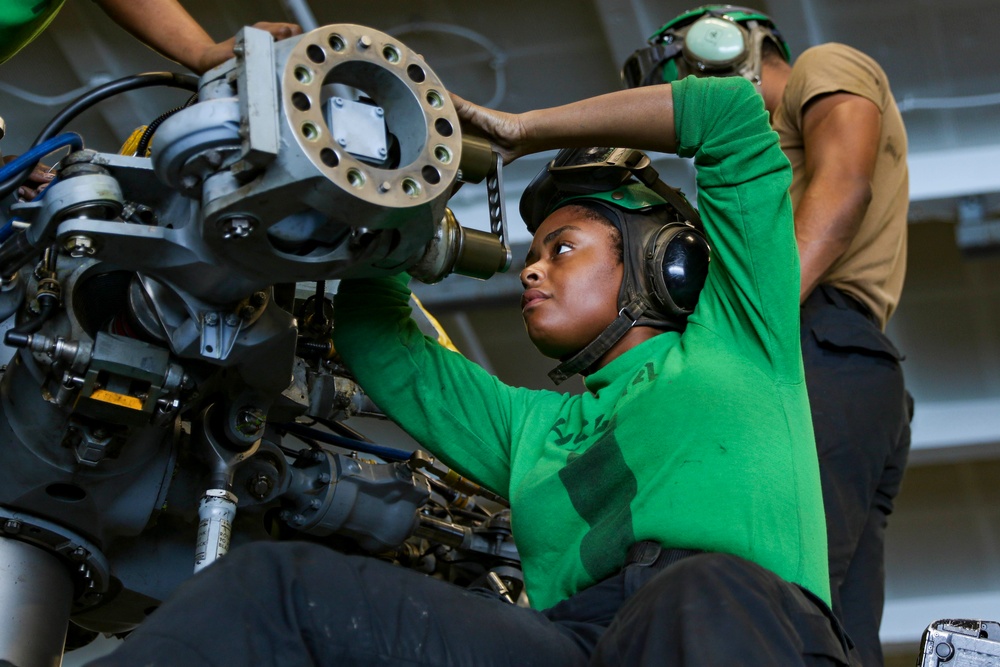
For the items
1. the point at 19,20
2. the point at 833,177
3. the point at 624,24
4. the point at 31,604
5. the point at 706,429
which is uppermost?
the point at 624,24

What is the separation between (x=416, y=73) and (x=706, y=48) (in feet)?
5.66

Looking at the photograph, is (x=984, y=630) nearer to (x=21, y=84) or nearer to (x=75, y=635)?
(x=75, y=635)

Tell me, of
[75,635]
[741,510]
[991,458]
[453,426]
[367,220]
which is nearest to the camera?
[367,220]

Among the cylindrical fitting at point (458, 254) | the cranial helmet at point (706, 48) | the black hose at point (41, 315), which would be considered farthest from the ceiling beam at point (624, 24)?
the black hose at point (41, 315)

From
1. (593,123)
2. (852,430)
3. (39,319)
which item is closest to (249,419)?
(39,319)

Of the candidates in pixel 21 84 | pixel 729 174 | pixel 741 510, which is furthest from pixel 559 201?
pixel 21 84

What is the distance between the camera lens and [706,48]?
10.6ft

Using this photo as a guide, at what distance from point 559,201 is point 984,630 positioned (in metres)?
1.01

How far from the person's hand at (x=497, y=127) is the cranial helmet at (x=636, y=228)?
0.23 metres

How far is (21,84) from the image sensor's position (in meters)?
4.33

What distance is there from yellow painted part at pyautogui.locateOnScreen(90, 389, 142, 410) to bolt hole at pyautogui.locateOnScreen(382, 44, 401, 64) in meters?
0.63

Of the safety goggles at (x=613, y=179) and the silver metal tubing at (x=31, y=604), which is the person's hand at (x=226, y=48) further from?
the silver metal tubing at (x=31, y=604)

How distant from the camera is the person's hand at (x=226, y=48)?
1.83 m

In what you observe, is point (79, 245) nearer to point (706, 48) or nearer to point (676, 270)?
point (676, 270)
